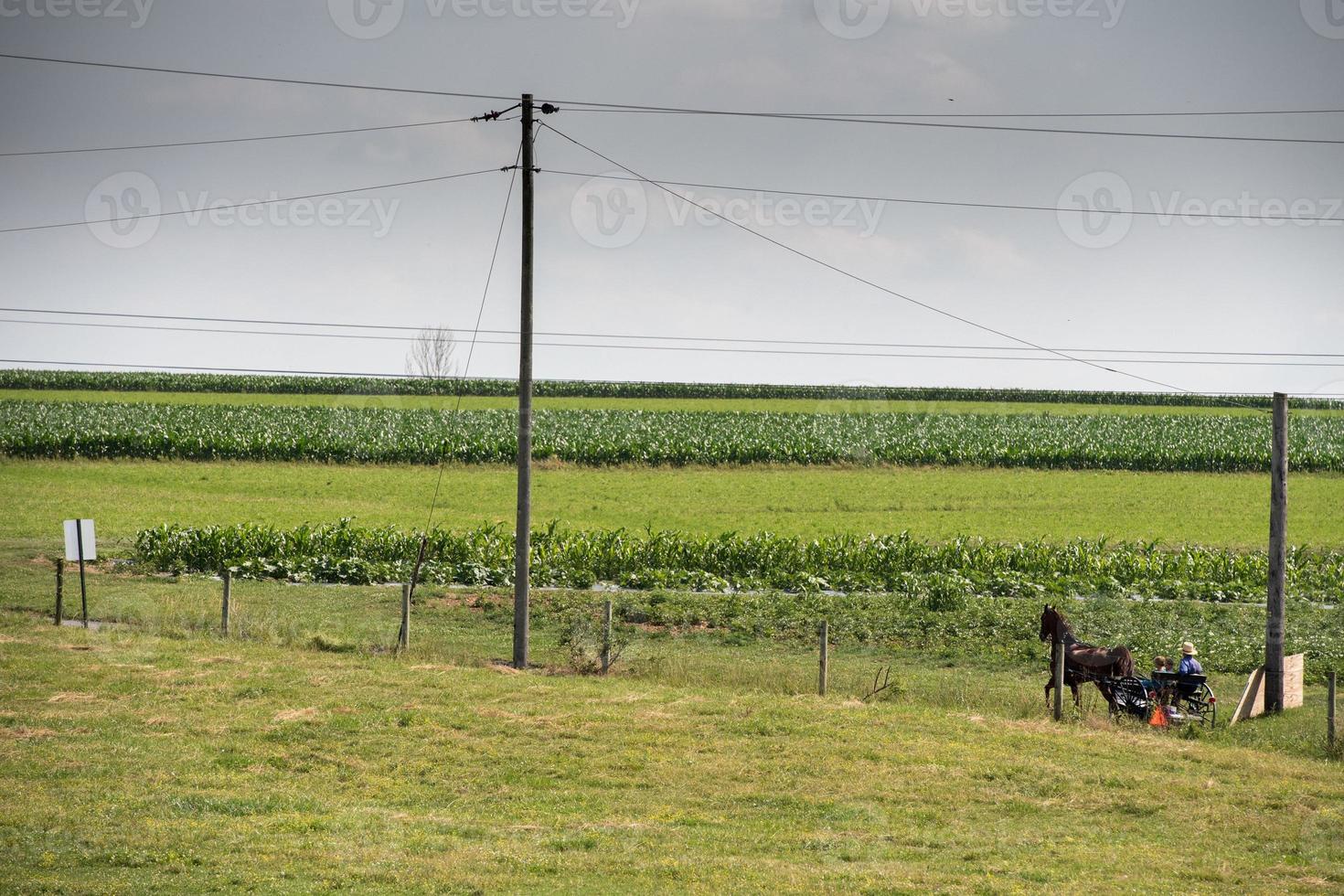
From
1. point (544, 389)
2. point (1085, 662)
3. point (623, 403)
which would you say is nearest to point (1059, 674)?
point (1085, 662)

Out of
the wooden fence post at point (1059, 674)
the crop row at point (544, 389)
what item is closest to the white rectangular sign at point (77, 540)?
the wooden fence post at point (1059, 674)

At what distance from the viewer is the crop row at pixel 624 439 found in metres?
58.9

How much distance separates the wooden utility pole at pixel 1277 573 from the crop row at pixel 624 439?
1620 inches

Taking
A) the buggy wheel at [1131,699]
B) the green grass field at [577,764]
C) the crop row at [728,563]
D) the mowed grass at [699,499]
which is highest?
the mowed grass at [699,499]

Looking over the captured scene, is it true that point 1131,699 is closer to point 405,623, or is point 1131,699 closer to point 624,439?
point 405,623

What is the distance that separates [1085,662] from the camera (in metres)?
19.2

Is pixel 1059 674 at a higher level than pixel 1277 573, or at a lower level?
lower

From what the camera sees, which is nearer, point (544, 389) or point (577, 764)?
point (577, 764)

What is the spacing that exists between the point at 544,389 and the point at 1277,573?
109 metres

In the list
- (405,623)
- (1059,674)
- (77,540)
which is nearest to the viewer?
(1059,674)

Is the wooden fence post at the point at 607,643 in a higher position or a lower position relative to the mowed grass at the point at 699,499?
lower

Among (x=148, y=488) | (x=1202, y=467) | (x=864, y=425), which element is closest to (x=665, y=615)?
(x=148, y=488)

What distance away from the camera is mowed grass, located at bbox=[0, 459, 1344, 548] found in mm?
43125

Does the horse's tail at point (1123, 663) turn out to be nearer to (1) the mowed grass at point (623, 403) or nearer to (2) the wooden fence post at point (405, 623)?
(2) the wooden fence post at point (405, 623)
